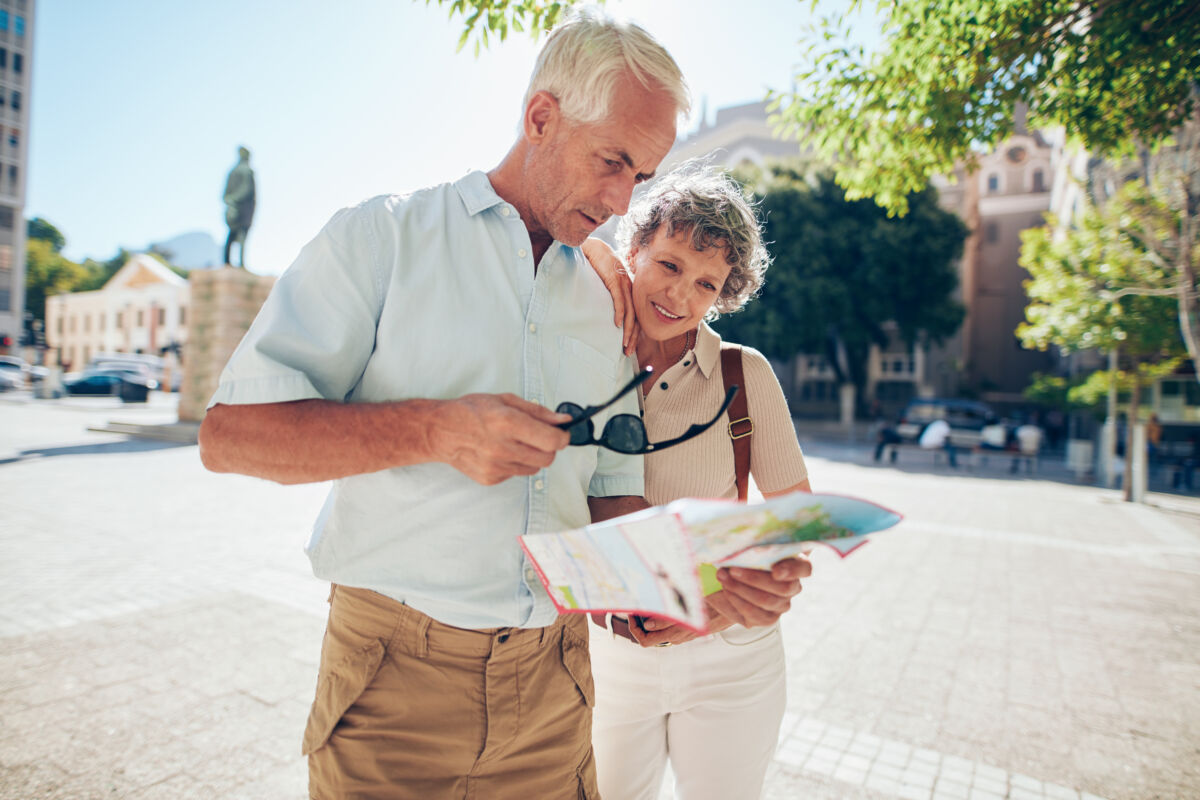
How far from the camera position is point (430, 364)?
1343mm

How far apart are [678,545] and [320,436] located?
616 mm

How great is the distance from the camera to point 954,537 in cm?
910

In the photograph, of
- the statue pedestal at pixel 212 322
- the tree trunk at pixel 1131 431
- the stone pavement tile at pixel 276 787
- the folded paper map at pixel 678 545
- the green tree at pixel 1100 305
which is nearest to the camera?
the folded paper map at pixel 678 545

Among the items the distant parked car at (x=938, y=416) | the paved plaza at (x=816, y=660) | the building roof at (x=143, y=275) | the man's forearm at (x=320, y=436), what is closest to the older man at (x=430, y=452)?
the man's forearm at (x=320, y=436)

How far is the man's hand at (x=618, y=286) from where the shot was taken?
1802mm

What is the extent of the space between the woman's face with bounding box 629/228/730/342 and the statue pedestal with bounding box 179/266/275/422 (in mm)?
17672

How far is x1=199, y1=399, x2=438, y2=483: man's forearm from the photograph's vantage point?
1161mm

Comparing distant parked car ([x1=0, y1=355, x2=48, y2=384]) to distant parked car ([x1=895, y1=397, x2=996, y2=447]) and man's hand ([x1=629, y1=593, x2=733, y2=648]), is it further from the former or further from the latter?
man's hand ([x1=629, y1=593, x2=733, y2=648])

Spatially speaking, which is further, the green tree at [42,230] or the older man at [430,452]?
the green tree at [42,230]

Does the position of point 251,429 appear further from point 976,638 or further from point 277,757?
point 976,638

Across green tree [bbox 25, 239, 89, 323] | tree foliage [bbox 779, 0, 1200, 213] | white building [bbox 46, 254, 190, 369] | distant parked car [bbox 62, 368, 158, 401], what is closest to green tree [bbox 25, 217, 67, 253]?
green tree [bbox 25, 239, 89, 323]

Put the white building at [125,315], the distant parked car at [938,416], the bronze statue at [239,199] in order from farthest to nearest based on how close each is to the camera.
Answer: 1. the white building at [125,315]
2. the distant parked car at [938,416]
3. the bronze statue at [239,199]

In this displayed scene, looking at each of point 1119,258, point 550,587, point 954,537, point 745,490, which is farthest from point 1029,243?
point 550,587

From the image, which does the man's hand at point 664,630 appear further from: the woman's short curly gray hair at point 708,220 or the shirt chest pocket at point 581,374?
the woman's short curly gray hair at point 708,220
